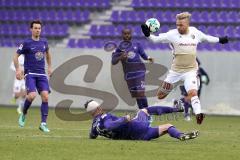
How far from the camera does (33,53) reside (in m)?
16.8

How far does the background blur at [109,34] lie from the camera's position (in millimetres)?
26781

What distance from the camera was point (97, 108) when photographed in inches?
540

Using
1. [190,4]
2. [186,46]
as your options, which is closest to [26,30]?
[190,4]

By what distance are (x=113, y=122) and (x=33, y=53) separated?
13.8 ft

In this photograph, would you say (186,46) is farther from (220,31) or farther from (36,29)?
(220,31)

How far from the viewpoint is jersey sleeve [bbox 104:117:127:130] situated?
520 inches

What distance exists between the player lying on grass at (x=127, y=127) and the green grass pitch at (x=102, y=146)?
169mm

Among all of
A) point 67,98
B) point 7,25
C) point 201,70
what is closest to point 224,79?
point 201,70

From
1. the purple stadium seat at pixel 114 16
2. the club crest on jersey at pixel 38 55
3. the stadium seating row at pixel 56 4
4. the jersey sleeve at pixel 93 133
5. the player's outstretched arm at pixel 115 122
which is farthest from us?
the stadium seating row at pixel 56 4

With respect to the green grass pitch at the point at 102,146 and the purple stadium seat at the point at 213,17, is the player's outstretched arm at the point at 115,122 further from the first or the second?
the purple stadium seat at the point at 213,17

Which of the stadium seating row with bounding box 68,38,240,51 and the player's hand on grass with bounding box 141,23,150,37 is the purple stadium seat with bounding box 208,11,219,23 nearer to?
the stadium seating row with bounding box 68,38,240,51

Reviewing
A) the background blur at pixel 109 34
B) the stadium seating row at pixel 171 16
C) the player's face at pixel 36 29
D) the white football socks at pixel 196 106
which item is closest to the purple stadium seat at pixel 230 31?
the background blur at pixel 109 34

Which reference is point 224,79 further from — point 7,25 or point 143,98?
point 7,25

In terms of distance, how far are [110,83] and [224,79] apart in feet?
13.7
